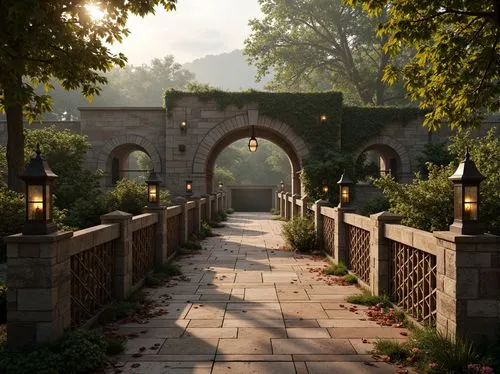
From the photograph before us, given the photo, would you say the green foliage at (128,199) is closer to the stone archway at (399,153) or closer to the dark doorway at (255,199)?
the stone archway at (399,153)

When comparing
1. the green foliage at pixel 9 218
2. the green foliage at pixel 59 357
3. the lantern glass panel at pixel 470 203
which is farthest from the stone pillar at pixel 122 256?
the lantern glass panel at pixel 470 203

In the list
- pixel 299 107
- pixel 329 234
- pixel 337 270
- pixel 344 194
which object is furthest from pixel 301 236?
pixel 299 107

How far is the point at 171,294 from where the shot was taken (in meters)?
7.24

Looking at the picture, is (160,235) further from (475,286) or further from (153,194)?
(475,286)

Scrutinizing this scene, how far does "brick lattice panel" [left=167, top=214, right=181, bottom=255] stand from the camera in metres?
10.7

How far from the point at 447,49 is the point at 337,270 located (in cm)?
454

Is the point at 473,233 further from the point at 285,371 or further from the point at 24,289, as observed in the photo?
the point at 24,289

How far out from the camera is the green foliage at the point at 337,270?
28.8 feet

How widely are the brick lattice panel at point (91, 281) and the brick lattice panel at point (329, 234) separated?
18.0 ft

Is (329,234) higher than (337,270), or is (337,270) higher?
(329,234)

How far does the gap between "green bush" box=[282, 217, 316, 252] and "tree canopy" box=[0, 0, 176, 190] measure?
612 centimetres

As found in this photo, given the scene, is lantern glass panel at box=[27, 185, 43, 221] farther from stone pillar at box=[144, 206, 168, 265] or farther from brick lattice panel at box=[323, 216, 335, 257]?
brick lattice panel at box=[323, 216, 335, 257]

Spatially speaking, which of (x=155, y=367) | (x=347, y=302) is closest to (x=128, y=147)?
(x=347, y=302)

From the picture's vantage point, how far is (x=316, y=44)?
32094mm
